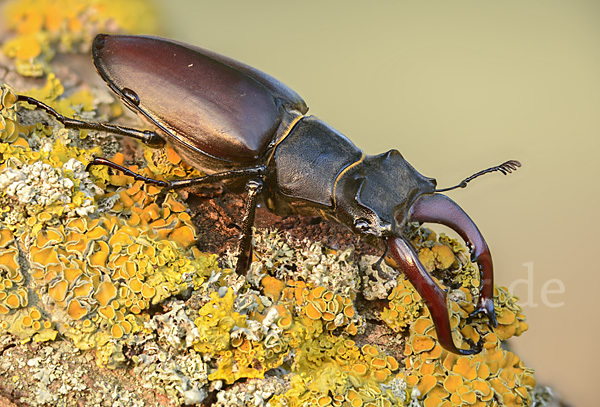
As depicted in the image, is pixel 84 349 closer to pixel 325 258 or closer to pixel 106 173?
pixel 106 173

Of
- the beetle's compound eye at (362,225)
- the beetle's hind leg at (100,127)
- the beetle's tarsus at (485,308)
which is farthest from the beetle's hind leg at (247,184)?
the beetle's tarsus at (485,308)

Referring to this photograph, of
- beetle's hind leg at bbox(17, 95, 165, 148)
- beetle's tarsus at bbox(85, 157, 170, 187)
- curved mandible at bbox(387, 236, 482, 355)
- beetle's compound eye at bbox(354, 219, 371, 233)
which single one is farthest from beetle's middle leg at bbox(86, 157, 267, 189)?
curved mandible at bbox(387, 236, 482, 355)

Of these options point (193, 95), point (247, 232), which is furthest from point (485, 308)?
point (193, 95)

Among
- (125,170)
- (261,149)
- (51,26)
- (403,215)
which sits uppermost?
(403,215)

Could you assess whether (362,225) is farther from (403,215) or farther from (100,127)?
(100,127)

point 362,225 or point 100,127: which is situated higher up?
point 362,225

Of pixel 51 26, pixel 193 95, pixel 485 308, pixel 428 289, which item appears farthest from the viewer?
pixel 51 26

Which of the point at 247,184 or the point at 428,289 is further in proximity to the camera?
the point at 247,184

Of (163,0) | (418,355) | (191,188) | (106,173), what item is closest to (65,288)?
(106,173)
